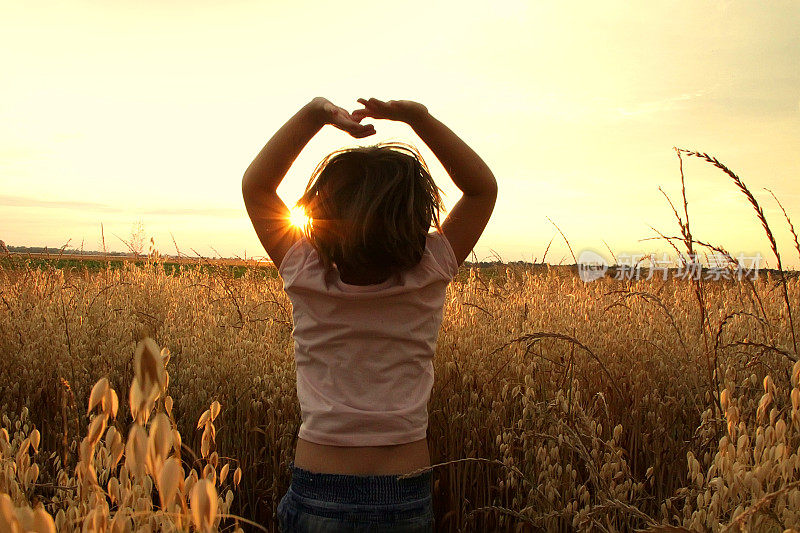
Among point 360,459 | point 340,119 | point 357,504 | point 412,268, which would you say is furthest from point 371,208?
point 357,504

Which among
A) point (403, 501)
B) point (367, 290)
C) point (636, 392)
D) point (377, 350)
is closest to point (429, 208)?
point (367, 290)

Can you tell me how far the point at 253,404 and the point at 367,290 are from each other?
1.13 meters

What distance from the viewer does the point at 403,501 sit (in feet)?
→ 5.26

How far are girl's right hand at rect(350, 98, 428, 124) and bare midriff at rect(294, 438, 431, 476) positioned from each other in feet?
3.10

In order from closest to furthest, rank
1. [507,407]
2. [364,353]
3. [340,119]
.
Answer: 1. [364,353]
2. [340,119]
3. [507,407]

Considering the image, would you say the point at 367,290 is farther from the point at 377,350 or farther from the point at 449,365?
the point at 449,365

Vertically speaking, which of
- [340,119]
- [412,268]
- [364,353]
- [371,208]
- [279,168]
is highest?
[340,119]

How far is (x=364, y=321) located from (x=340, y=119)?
598 mm

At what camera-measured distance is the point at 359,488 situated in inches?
62.8

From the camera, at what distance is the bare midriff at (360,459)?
162 cm

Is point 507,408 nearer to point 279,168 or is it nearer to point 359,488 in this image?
point 359,488

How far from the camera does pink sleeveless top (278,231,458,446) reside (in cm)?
164

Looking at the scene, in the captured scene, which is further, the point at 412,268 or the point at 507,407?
the point at 507,407

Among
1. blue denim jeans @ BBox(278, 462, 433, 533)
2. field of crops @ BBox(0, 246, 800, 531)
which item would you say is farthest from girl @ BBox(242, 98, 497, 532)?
field of crops @ BBox(0, 246, 800, 531)
